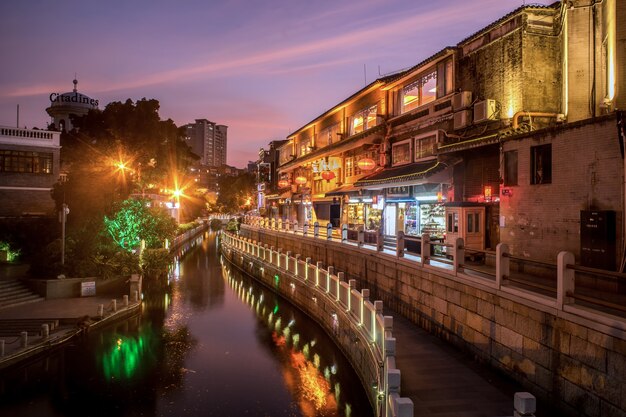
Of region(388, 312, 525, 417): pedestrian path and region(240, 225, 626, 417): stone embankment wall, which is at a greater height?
region(240, 225, 626, 417): stone embankment wall

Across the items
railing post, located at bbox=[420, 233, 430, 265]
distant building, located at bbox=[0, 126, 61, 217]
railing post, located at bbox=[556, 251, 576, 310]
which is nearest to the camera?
railing post, located at bbox=[556, 251, 576, 310]

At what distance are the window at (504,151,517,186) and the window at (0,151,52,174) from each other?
35.3 m

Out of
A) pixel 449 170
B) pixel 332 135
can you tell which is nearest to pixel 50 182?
pixel 332 135

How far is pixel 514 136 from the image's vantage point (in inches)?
567

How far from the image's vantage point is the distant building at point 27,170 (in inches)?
1346

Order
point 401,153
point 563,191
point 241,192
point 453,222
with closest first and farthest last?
point 563,191
point 453,222
point 401,153
point 241,192

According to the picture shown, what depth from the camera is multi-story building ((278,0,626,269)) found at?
12062mm

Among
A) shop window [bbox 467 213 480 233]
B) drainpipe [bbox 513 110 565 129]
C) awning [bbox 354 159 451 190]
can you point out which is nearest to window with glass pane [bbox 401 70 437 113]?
awning [bbox 354 159 451 190]

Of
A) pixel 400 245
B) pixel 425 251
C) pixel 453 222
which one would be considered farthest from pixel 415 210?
pixel 425 251

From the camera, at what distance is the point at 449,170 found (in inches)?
765

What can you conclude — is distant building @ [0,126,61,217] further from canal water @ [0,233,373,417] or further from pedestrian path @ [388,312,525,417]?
pedestrian path @ [388,312,525,417]

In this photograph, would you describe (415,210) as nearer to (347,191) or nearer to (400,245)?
(347,191)

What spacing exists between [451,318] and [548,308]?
149 inches

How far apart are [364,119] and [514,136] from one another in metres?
15.7
